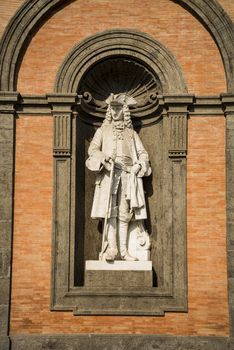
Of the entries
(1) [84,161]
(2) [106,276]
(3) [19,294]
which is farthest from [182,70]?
(3) [19,294]

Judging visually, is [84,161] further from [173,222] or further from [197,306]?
[197,306]

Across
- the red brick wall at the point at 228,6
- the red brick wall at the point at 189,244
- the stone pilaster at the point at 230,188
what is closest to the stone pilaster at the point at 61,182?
the red brick wall at the point at 189,244

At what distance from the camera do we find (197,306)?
13.7 metres

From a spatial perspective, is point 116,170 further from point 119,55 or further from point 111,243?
point 119,55

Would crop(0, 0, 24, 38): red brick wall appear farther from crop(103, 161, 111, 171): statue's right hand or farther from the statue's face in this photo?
crop(103, 161, 111, 171): statue's right hand

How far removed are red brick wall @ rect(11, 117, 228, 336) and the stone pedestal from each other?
0.63m

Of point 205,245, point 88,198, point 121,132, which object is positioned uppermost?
point 121,132

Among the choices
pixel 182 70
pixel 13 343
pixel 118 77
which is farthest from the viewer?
pixel 118 77

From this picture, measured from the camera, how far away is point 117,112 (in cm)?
1482

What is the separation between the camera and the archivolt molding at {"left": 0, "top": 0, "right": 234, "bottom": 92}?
47.1 feet

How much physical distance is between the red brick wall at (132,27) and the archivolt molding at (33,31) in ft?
0.53

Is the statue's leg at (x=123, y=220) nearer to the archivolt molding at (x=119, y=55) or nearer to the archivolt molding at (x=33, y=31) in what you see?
the archivolt molding at (x=119, y=55)

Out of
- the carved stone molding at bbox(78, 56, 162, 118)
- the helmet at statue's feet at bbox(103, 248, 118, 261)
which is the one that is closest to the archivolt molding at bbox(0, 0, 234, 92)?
the carved stone molding at bbox(78, 56, 162, 118)

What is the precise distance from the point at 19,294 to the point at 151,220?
9.70 feet
